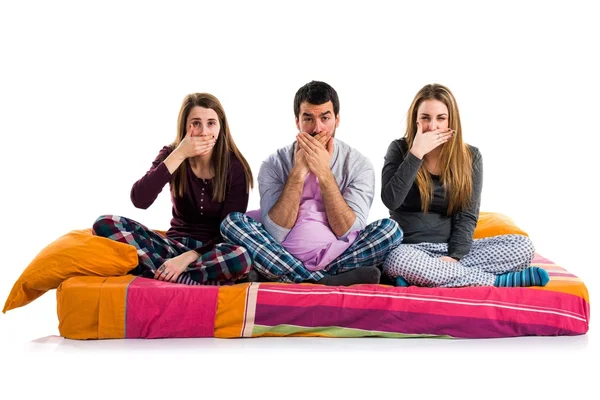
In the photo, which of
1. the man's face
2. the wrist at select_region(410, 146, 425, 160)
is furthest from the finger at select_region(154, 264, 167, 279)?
the wrist at select_region(410, 146, 425, 160)

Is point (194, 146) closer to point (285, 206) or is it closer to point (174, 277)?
point (285, 206)

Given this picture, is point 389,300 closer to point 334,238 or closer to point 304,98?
point 334,238

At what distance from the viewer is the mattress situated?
3.91 metres

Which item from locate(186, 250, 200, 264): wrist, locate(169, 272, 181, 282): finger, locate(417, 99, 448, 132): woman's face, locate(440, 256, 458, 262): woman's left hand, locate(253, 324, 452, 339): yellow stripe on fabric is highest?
locate(417, 99, 448, 132): woman's face

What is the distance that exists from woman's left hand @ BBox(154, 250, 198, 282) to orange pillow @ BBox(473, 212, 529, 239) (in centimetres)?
171

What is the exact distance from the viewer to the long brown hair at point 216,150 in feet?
14.9

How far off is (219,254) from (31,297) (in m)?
0.89

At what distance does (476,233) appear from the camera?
505cm

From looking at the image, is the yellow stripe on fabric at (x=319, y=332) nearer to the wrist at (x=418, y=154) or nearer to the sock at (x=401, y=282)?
the sock at (x=401, y=282)

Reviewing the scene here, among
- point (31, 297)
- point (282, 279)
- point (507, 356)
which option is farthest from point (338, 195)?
point (31, 297)

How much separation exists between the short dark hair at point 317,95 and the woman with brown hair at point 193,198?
15.9 inches

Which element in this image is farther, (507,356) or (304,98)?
(304,98)

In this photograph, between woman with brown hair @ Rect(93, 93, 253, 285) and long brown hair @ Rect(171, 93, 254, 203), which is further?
long brown hair @ Rect(171, 93, 254, 203)

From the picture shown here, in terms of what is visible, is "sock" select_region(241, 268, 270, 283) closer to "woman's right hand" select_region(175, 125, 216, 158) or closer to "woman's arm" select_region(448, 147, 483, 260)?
"woman's right hand" select_region(175, 125, 216, 158)
